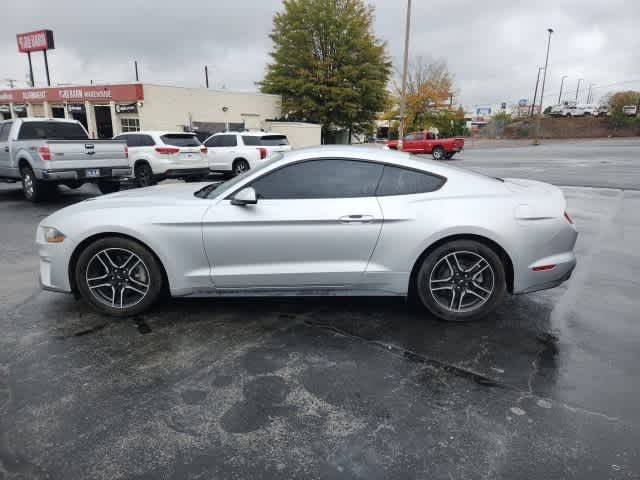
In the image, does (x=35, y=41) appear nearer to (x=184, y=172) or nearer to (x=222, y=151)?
(x=222, y=151)

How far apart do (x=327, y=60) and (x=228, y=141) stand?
20.9 m

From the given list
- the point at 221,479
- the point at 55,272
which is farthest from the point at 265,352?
the point at 55,272

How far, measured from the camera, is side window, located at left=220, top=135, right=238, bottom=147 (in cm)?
1616

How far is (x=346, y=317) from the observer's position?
403 centimetres

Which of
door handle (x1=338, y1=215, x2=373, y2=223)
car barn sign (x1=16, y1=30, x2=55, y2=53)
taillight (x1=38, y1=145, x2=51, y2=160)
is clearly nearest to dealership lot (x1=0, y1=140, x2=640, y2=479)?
door handle (x1=338, y1=215, x2=373, y2=223)

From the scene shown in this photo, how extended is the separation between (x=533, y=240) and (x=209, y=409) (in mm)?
2878

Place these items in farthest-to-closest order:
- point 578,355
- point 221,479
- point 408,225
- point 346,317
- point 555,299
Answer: point 555,299, point 346,317, point 408,225, point 578,355, point 221,479

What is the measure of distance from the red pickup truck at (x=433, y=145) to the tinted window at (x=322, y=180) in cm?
2672

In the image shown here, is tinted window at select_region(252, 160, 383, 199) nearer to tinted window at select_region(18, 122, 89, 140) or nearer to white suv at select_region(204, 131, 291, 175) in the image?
tinted window at select_region(18, 122, 89, 140)

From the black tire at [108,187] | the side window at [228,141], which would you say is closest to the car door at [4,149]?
the black tire at [108,187]

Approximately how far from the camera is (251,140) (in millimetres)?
16281

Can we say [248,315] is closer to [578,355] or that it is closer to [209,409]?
[209,409]

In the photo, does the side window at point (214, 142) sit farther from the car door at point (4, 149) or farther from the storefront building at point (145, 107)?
the storefront building at point (145, 107)

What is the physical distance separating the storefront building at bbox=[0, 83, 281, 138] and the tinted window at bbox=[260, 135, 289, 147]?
1445 centimetres
